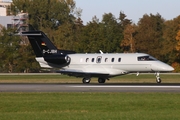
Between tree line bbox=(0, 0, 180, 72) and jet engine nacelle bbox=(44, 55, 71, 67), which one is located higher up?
tree line bbox=(0, 0, 180, 72)

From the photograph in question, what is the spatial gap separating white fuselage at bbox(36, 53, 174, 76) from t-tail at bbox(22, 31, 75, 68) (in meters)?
0.17

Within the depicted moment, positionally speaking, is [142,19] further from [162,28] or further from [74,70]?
[74,70]

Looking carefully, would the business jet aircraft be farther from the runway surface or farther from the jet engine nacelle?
the runway surface

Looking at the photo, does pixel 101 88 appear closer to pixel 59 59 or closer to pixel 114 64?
pixel 114 64

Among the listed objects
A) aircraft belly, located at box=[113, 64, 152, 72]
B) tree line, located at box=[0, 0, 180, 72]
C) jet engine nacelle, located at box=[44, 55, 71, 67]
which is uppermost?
tree line, located at box=[0, 0, 180, 72]

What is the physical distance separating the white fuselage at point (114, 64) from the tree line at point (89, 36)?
41.6 m
